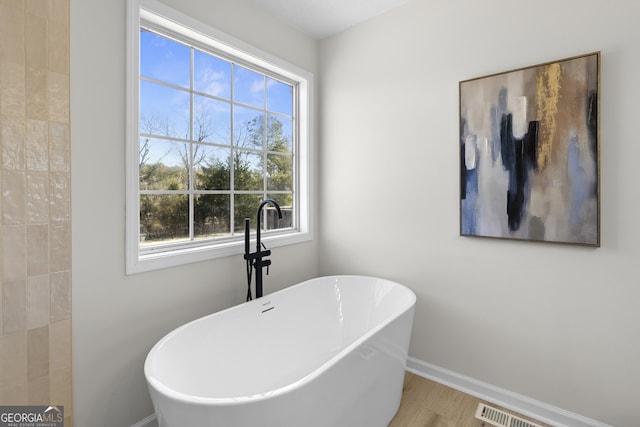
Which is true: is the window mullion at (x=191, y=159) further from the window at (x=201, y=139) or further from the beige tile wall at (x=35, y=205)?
the beige tile wall at (x=35, y=205)

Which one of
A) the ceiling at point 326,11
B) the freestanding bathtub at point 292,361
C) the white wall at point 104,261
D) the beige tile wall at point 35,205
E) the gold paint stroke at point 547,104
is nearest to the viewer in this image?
the freestanding bathtub at point 292,361

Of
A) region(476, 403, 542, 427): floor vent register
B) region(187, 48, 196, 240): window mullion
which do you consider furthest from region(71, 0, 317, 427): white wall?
region(476, 403, 542, 427): floor vent register

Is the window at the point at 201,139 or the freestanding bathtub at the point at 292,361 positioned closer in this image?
the freestanding bathtub at the point at 292,361

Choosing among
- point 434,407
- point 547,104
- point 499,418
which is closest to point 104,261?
point 434,407

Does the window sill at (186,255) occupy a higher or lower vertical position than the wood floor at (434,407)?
higher

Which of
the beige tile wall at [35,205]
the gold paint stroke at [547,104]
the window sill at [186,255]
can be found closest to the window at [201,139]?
the window sill at [186,255]

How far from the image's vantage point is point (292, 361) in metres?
2.03

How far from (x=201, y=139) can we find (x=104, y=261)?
961 millimetres

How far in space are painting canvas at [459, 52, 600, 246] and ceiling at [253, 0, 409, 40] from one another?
932mm

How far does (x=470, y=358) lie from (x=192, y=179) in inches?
86.0

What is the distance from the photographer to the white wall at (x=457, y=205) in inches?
62.8

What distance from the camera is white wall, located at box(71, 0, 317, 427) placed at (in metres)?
1.46

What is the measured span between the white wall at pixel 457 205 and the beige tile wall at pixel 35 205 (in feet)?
6.12

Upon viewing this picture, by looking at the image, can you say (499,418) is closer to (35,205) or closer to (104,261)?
(104,261)
